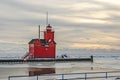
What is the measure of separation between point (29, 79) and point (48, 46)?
46.7 metres

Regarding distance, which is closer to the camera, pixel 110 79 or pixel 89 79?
pixel 110 79

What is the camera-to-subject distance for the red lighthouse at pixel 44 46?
260 feet

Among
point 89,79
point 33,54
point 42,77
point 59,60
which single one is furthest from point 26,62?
point 89,79

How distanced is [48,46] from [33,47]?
3.71 metres

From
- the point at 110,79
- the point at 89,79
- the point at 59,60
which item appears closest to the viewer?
the point at 110,79

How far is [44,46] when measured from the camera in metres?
79.8

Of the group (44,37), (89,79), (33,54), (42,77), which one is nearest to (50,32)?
(44,37)

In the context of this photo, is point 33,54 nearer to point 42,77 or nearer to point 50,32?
point 50,32

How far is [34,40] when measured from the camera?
80562 mm

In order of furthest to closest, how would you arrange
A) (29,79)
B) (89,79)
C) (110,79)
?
1. (29,79)
2. (89,79)
3. (110,79)

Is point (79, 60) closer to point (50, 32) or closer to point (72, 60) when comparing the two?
point (72, 60)

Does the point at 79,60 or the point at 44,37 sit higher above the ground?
the point at 44,37

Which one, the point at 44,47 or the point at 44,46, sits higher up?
the point at 44,46

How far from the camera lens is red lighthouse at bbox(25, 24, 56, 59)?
260 ft
